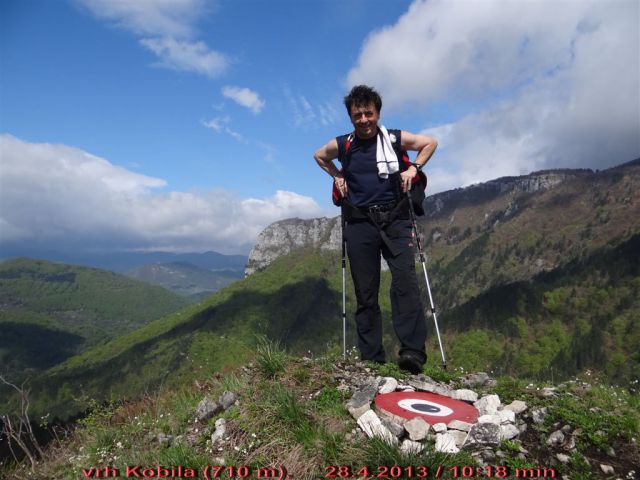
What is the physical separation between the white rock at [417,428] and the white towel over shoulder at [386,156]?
4.05 m

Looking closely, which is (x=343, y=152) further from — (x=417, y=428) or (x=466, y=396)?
(x=417, y=428)

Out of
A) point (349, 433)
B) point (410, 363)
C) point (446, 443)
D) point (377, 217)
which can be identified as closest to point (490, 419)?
point (446, 443)

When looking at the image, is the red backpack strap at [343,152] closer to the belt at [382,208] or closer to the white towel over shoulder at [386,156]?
the white towel over shoulder at [386,156]

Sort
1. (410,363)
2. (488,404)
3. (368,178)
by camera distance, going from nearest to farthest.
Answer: (488,404), (410,363), (368,178)

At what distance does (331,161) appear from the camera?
8.12 m

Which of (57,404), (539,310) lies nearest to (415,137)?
(539,310)

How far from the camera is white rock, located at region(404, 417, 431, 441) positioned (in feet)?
14.8

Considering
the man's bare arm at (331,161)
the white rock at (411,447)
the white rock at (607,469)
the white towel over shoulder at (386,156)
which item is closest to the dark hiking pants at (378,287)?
the man's bare arm at (331,161)

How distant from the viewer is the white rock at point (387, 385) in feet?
18.7

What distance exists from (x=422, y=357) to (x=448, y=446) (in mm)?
2563

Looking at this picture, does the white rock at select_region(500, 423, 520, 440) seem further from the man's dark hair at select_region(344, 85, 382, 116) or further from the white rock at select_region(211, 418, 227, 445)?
the man's dark hair at select_region(344, 85, 382, 116)

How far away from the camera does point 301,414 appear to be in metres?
4.95

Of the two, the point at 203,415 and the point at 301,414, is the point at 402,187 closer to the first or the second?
the point at 301,414

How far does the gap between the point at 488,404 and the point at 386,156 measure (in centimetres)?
408
